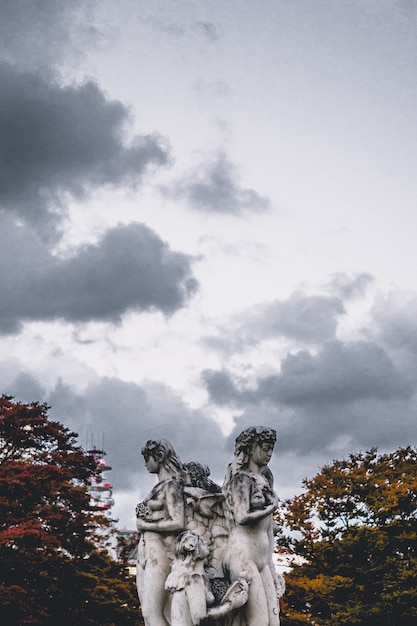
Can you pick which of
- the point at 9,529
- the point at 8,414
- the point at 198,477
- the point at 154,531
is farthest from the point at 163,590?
the point at 8,414

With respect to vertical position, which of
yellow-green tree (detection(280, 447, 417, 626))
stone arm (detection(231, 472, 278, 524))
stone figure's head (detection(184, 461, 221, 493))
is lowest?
stone arm (detection(231, 472, 278, 524))

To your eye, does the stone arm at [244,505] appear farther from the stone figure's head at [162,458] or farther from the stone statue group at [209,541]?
the stone figure's head at [162,458]

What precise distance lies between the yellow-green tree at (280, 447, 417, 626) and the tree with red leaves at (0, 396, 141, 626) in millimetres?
7501

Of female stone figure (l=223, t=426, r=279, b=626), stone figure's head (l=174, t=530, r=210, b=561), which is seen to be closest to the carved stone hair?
female stone figure (l=223, t=426, r=279, b=626)

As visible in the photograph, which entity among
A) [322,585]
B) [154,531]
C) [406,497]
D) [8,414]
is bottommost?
[154,531]

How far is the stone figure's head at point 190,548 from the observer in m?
11.4

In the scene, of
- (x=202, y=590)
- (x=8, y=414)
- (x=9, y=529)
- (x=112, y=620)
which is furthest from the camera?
(x=112, y=620)

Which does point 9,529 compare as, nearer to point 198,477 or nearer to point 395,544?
point 395,544

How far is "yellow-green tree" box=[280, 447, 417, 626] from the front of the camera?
33.3 m

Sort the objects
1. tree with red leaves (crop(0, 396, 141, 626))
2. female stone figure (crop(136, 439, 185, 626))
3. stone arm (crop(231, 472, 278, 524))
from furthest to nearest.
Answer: tree with red leaves (crop(0, 396, 141, 626)) → female stone figure (crop(136, 439, 185, 626)) → stone arm (crop(231, 472, 278, 524))

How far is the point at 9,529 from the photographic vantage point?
102 feet

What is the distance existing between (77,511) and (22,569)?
3.68 m

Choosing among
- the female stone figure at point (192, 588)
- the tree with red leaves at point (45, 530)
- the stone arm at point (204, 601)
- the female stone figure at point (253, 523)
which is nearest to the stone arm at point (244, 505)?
the female stone figure at point (253, 523)

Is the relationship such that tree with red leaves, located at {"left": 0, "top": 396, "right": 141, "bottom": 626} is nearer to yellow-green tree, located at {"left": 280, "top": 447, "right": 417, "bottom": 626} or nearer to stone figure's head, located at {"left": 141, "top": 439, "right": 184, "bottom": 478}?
yellow-green tree, located at {"left": 280, "top": 447, "right": 417, "bottom": 626}
